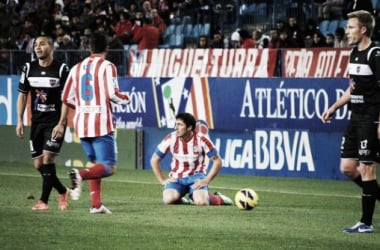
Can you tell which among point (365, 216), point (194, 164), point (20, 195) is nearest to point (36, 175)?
point (20, 195)

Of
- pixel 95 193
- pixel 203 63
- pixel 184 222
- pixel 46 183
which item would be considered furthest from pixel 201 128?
pixel 184 222

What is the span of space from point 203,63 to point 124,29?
15.7 ft

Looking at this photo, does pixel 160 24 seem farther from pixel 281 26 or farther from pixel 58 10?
pixel 58 10

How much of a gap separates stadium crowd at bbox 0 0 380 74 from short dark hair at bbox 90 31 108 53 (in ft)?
30.0

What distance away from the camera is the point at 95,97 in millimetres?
12969

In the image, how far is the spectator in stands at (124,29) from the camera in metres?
27.1

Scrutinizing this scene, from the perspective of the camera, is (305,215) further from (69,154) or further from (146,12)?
(146,12)

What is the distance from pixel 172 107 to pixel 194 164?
7.77 metres

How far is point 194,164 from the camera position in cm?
1482

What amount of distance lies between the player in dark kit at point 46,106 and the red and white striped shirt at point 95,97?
2.56 feet

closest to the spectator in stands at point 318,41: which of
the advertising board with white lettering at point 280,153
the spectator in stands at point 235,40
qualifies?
the spectator in stands at point 235,40

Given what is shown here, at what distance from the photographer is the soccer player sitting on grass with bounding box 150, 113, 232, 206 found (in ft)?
48.0

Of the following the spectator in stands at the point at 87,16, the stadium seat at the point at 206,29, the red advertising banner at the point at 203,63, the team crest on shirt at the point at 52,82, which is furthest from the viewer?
the spectator in stands at the point at 87,16

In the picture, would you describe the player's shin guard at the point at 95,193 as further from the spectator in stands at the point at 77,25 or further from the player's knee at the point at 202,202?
the spectator in stands at the point at 77,25
